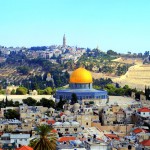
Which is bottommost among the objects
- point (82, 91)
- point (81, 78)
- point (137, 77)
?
point (137, 77)

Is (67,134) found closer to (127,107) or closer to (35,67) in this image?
(127,107)

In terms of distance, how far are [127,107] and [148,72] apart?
69581mm

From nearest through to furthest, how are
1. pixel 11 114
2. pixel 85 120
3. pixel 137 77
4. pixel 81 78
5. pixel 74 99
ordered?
pixel 85 120, pixel 11 114, pixel 74 99, pixel 81 78, pixel 137 77

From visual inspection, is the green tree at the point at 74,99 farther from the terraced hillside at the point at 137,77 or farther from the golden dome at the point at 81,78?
the terraced hillside at the point at 137,77

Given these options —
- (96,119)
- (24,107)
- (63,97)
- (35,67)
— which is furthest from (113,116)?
(35,67)

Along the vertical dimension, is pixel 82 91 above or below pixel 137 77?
above

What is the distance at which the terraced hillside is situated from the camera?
9084 cm

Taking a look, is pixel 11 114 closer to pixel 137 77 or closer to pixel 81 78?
pixel 81 78

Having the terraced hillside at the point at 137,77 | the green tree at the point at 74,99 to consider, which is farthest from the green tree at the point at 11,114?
the terraced hillside at the point at 137,77

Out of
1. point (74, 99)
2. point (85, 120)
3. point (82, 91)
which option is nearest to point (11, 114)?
point (85, 120)

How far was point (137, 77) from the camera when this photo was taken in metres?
102

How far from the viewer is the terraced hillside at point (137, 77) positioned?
298ft

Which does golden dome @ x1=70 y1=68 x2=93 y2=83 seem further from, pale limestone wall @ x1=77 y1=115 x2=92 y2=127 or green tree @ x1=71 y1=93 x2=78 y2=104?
pale limestone wall @ x1=77 y1=115 x2=92 y2=127

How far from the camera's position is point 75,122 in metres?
31.7
